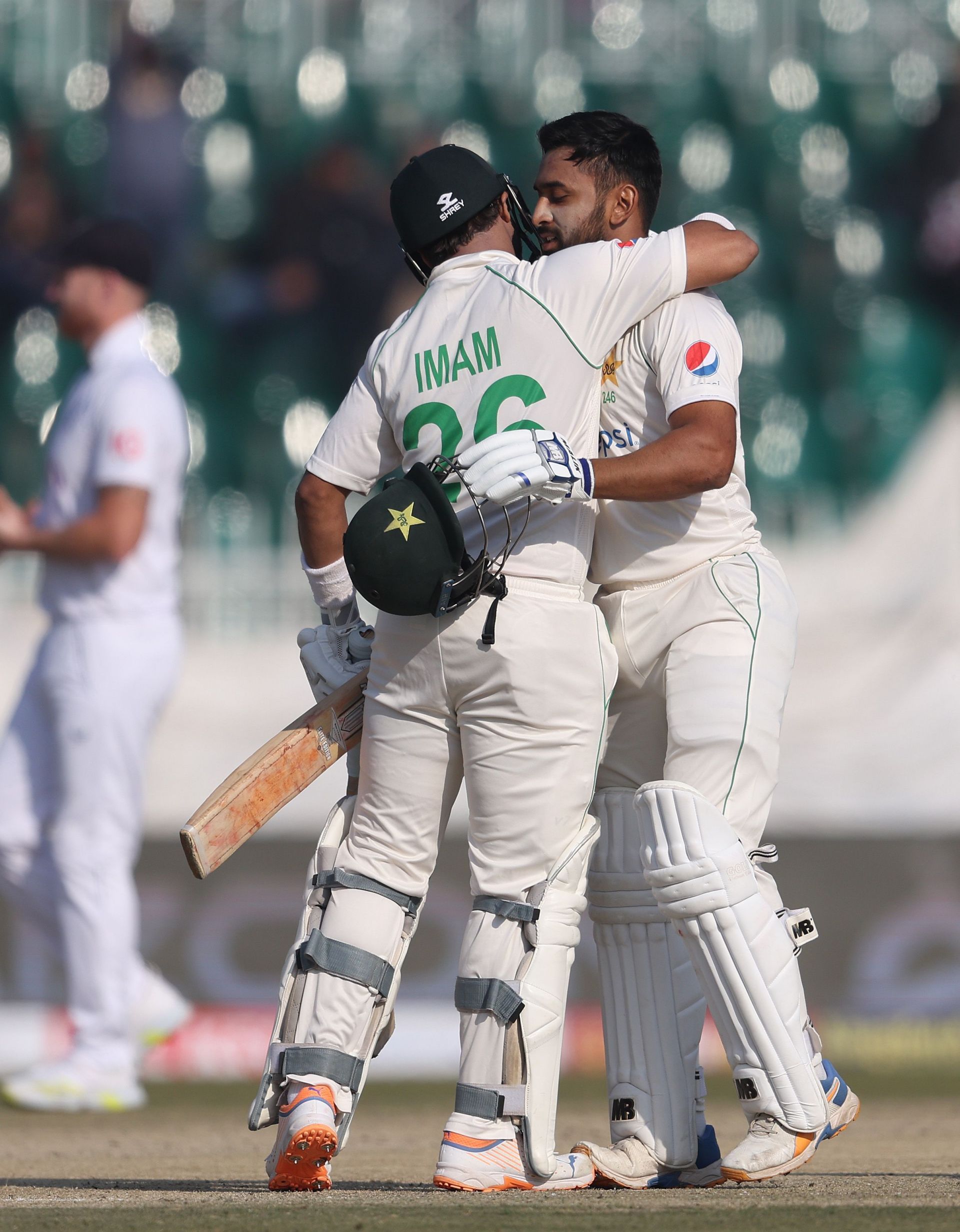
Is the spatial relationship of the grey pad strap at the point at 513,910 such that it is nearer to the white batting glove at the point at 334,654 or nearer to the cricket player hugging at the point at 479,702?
the cricket player hugging at the point at 479,702

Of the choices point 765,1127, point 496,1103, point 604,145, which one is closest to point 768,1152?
point 765,1127

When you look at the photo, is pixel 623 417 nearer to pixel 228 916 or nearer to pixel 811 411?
pixel 228 916

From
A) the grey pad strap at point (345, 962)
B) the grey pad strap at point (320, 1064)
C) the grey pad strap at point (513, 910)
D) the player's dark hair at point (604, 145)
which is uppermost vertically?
the player's dark hair at point (604, 145)

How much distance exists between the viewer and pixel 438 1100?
5371mm

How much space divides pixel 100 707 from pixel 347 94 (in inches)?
213

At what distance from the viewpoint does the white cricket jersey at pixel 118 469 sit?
4.90m

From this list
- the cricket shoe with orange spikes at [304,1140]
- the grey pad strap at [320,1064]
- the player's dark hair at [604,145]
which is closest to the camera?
the cricket shoe with orange spikes at [304,1140]

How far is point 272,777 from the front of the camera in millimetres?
2947

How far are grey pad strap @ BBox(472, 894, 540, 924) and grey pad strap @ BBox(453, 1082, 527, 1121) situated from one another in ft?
0.84

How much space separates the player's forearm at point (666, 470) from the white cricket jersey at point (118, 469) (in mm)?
2385

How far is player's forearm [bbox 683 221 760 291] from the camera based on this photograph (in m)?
2.91

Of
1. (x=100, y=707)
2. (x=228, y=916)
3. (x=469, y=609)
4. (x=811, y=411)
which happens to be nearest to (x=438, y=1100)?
(x=228, y=916)

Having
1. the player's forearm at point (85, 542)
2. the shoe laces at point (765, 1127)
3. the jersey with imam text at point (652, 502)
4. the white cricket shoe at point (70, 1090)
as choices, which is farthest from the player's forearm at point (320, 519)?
the white cricket shoe at point (70, 1090)

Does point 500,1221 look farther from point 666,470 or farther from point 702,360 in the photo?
point 702,360
